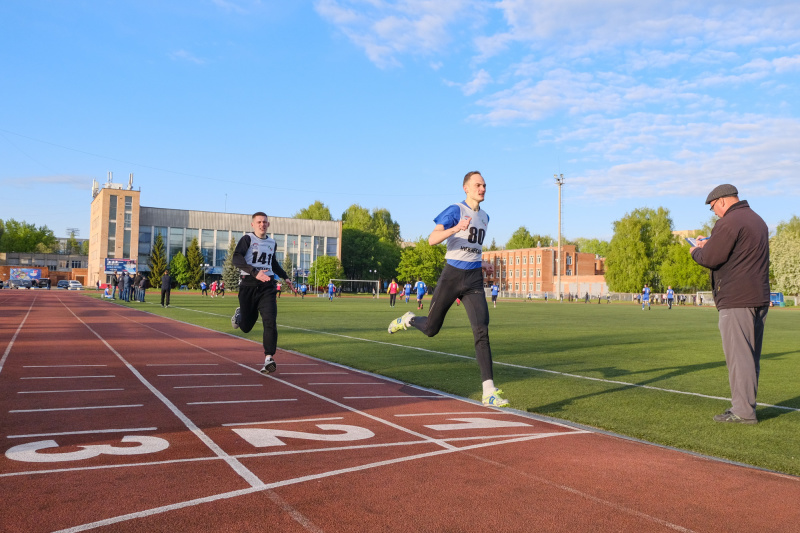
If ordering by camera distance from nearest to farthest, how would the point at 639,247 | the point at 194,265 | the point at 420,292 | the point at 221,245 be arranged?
the point at 420,292 → the point at 639,247 → the point at 194,265 → the point at 221,245

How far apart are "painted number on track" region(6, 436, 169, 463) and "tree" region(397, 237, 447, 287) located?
345 ft

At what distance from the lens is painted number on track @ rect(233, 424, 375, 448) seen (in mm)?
4855

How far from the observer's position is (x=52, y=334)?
1502cm

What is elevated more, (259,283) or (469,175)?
(469,175)

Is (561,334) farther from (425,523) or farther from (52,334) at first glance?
(425,523)

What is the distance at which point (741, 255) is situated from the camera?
612 centimetres

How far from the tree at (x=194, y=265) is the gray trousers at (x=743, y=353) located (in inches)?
3735

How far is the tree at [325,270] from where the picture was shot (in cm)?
10050

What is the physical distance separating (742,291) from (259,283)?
610 cm

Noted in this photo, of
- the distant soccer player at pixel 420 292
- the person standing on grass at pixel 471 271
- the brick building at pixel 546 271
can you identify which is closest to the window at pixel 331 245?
the brick building at pixel 546 271

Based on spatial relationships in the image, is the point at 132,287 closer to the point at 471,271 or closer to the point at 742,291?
the point at 471,271

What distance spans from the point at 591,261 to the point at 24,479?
127 metres

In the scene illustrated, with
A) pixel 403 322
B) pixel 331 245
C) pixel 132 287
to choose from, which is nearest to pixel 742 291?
pixel 403 322

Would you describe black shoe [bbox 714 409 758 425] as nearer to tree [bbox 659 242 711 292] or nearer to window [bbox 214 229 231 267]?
tree [bbox 659 242 711 292]
